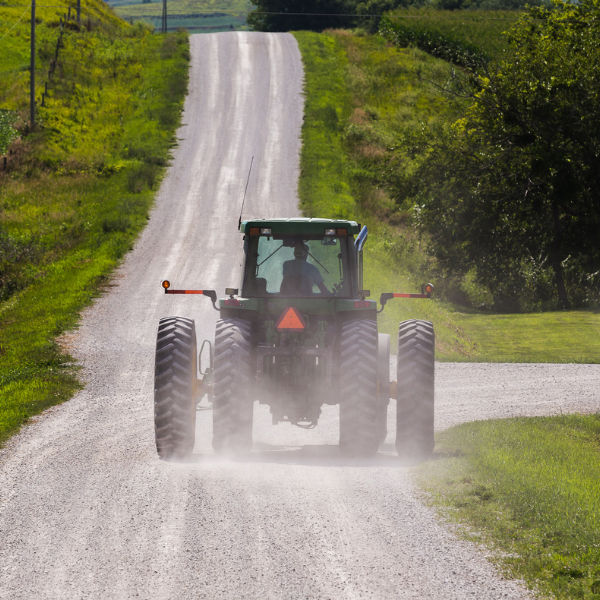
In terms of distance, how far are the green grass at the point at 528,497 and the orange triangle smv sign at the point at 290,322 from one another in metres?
2.40

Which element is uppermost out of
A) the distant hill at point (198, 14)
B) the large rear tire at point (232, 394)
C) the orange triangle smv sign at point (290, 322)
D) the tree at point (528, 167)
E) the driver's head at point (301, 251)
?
the distant hill at point (198, 14)

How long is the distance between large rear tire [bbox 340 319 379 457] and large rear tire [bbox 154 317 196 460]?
6.58 feet

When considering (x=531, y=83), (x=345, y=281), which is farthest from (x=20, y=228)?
(x=345, y=281)

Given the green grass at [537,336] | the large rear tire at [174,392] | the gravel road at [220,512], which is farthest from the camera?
the green grass at [537,336]

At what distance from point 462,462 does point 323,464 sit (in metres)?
1.92

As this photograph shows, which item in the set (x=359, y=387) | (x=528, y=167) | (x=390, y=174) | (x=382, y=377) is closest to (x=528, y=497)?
(x=359, y=387)

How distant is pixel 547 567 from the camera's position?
7.14 metres

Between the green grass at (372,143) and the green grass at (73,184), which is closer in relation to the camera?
the green grass at (73,184)

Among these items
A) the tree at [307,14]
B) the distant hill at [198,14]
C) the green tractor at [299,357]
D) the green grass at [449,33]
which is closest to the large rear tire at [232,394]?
the green tractor at [299,357]

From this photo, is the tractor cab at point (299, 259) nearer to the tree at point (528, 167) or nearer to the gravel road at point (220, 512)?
the gravel road at point (220, 512)

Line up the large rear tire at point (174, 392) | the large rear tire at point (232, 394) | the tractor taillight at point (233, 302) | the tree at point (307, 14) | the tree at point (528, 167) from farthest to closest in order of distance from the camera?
the tree at point (307, 14)
the tree at point (528, 167)
the tractor taillight at point (233, 302)
the large rear tire at point (174, 392)
the large rear tire at point (232, 394)

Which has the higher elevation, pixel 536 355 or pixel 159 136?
pixel 159 136

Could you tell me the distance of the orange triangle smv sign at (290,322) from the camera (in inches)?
395

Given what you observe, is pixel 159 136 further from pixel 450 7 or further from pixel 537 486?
pixel 450 7
